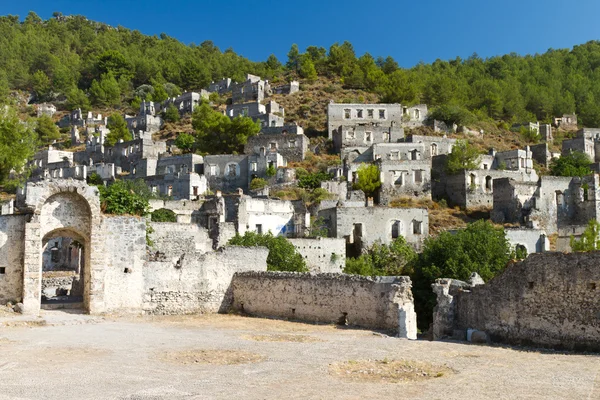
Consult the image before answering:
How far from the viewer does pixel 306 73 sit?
102 meters

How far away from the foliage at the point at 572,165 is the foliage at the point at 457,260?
30.1 m

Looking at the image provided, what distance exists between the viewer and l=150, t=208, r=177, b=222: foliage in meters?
40.1

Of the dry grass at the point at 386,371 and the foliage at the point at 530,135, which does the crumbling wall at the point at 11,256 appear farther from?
the foliage at the point at 530,135

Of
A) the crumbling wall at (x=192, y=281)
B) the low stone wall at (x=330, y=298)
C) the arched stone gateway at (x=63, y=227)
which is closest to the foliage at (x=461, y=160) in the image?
the crumbling wall at (x=192, y=281)

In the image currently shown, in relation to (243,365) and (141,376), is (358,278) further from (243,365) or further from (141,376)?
(141,376)

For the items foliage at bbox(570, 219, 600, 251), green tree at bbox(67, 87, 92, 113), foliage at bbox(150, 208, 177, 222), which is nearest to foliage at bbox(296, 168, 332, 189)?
foliage at bbox(150, 208, 177, 222)

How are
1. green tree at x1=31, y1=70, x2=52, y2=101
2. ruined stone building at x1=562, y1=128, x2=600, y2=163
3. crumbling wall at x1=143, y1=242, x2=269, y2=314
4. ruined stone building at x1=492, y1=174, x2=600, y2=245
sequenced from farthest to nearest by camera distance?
1. green tree at x1=31, y1=70, x2=52, y2=101
2. ruined stone building at x1=562, y1=128, x2=600, y2=163
3. ruined stone building at x1=492, y1=174, x2=600, y2=245
4. crumbling wall at x1=143, y1=242, x2=269, y2=314

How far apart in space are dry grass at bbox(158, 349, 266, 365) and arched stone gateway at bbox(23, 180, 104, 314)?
839cm

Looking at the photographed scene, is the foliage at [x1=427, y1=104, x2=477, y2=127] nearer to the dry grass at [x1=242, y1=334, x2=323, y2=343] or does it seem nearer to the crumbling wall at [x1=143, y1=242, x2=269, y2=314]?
the crumbling wall at [x1=143, y1=242, x2=269, y2=314]

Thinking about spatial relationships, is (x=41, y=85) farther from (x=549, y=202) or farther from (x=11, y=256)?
(x=11, y=256)

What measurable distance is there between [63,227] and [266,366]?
1224 cm

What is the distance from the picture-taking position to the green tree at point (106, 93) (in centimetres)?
10781

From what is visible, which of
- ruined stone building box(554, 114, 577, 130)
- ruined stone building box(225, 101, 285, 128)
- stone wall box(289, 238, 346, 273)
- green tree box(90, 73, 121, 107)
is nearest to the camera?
stone wall box(289, 238, 346, 273)

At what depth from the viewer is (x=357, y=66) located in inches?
3915
